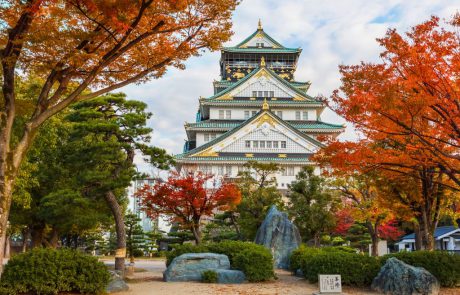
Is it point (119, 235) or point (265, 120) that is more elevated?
point (265, 120)

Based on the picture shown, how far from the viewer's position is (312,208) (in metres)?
22.0

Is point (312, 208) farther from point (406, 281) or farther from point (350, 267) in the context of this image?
point (406, 281)

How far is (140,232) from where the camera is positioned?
33.0 metres

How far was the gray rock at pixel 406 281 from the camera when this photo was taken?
11352mm

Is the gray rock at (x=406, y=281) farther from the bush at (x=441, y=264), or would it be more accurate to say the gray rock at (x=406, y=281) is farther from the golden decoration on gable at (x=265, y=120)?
the golden decoration on gable at (x=265, y=120)

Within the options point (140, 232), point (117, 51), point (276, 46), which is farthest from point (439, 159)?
point (276, 46)

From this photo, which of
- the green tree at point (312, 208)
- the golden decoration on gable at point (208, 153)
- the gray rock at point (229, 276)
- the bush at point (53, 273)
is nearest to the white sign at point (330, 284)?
the gray rock at point (229, 276)

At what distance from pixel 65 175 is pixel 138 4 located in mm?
14648

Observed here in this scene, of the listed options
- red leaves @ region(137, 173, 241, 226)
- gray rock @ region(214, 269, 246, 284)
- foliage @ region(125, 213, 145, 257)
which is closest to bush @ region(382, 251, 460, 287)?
gray rock @ region(214, 269, 246, 284)

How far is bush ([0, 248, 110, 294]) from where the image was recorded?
9875 millimetres

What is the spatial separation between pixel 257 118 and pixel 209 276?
28.7m

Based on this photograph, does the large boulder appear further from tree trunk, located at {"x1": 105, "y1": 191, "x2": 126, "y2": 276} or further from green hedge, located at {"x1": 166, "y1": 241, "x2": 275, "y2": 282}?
tree trunk, located at {"x1": 105, "y1": 191, "x2": 126, "y2": 276}

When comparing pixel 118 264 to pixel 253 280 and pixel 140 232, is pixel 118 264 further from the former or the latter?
pixel 140 232

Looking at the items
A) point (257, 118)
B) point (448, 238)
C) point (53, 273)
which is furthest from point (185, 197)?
point (448, 238)
